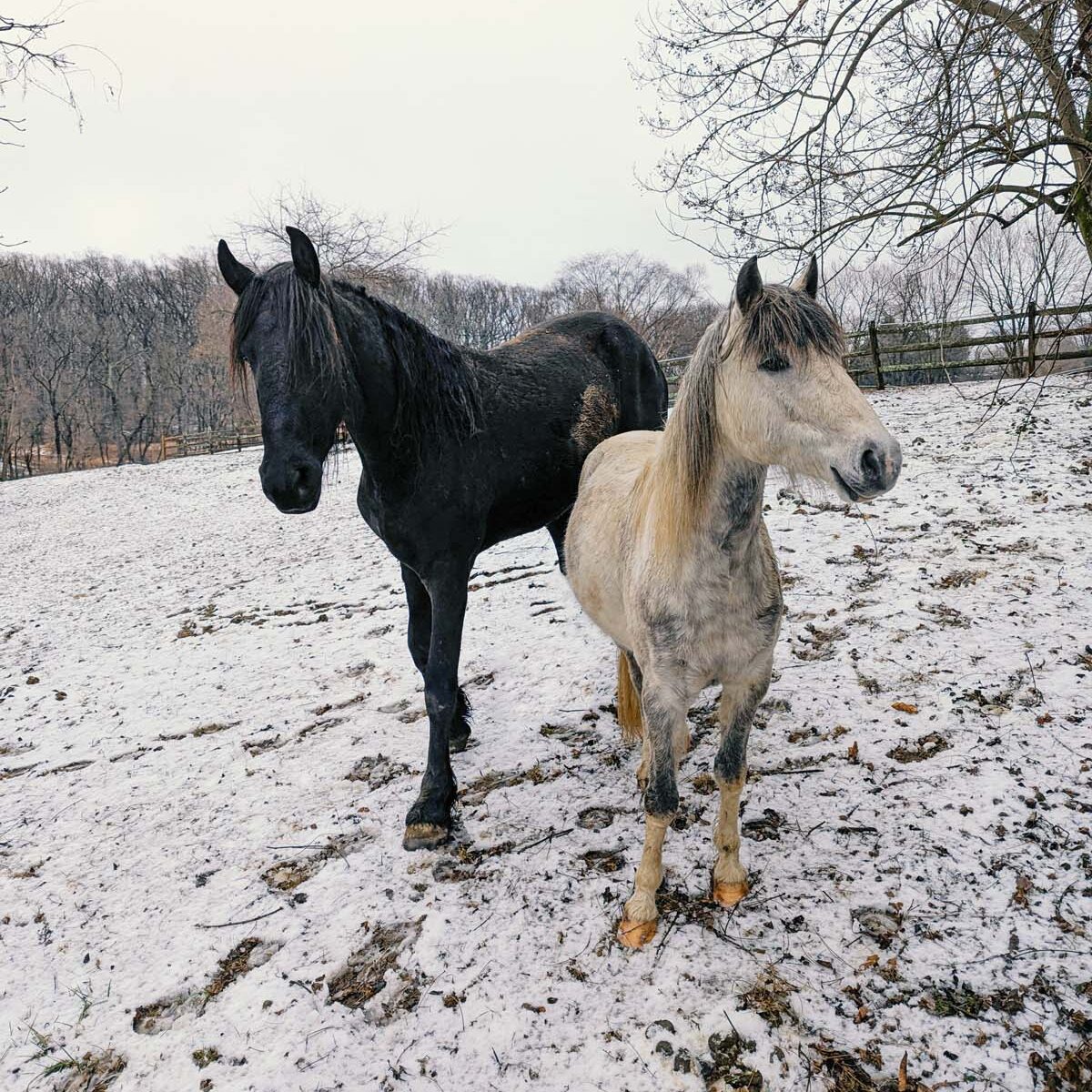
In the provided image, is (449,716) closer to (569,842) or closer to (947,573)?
(569,842)

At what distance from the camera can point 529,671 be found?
4.40 meters

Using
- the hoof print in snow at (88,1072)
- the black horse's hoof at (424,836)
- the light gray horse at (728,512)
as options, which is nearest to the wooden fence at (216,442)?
the black horse's hoof at (424,836)

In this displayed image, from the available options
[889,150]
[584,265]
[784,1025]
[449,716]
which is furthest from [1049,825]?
[584,265]

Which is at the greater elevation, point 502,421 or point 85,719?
point 502,421

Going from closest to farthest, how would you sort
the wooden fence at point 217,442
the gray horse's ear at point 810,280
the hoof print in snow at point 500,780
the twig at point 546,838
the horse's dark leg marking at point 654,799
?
the gray horse's ear at point 810,280
the horse's dark leg marking at point 654,799
the twig at point 546,838
the hoof print in snow at point 500,780
the wooden fence at point 217,442

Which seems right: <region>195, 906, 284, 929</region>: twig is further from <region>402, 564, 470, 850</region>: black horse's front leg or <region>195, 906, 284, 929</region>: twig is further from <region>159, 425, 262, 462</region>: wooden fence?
<region>159, 425, 262, 462</region>: wooden fence

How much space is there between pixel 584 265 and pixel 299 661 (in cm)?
4164

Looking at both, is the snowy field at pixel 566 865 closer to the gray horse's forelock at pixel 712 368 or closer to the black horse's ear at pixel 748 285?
the gray horse's forelock at pixel 712 368

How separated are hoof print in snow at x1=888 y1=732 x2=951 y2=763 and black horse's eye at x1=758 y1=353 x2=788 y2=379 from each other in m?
2.13

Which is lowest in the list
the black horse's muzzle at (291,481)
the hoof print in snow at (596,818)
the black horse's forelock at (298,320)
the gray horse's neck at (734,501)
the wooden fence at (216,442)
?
the hoof print in snow at (596,818)

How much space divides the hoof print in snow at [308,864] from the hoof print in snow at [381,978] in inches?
20.5

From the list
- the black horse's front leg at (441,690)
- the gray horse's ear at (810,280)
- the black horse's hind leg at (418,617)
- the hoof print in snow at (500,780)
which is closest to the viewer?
the gray horse's ear at (810,280)

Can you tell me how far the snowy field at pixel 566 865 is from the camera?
1855 millimetres

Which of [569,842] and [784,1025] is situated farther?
[569,842]
